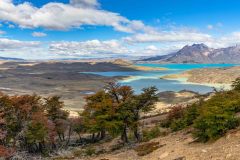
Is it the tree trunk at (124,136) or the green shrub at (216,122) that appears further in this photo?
the tree trunk at (124,136)

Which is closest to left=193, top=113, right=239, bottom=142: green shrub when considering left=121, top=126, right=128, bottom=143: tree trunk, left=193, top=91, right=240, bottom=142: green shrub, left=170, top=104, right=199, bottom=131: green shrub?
left=193, top=91, right=240, bottom=142: green shrub

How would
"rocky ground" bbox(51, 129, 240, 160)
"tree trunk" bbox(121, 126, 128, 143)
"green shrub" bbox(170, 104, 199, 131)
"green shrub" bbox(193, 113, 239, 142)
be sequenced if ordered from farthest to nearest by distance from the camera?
1. "tree trunk" bbox(121, 126, 128, 143)
2. "green shrub" bbox(170, 104, 199, 131)
3. "green shrub" bbox(193, 113, 239, 142)
4. "rocky ground" bbox(51, 129, 240, 160)

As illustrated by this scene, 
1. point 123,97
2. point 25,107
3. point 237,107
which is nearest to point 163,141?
point 237,107

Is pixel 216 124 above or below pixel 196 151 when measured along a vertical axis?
above

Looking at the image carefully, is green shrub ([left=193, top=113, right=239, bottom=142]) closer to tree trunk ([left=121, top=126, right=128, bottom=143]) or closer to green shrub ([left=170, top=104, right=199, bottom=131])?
green shrub ([left=170, top=104, right=199, bottom=131])

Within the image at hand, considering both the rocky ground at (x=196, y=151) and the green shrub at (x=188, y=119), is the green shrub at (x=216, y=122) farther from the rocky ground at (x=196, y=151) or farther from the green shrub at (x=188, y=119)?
the green shrub at (x=188, y=119)

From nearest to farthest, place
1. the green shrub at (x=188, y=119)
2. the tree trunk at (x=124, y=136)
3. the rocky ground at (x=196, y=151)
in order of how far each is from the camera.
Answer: the rocky ground at (x=196, y=151)
the green shrub at (x=188, y=119)
the tree trunk at (x=124, y=136)

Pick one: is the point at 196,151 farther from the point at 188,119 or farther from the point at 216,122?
the point at 188,119

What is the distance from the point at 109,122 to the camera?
45281mm

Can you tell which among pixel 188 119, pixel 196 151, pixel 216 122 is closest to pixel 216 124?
pixel 216 122

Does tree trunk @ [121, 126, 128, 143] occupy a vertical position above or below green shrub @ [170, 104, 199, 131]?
below

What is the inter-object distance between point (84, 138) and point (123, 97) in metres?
16.1

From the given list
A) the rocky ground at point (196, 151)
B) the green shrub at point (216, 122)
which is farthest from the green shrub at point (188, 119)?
the green shrub at point (216, 122)

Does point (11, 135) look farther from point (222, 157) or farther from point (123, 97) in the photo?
point (222, 157)
